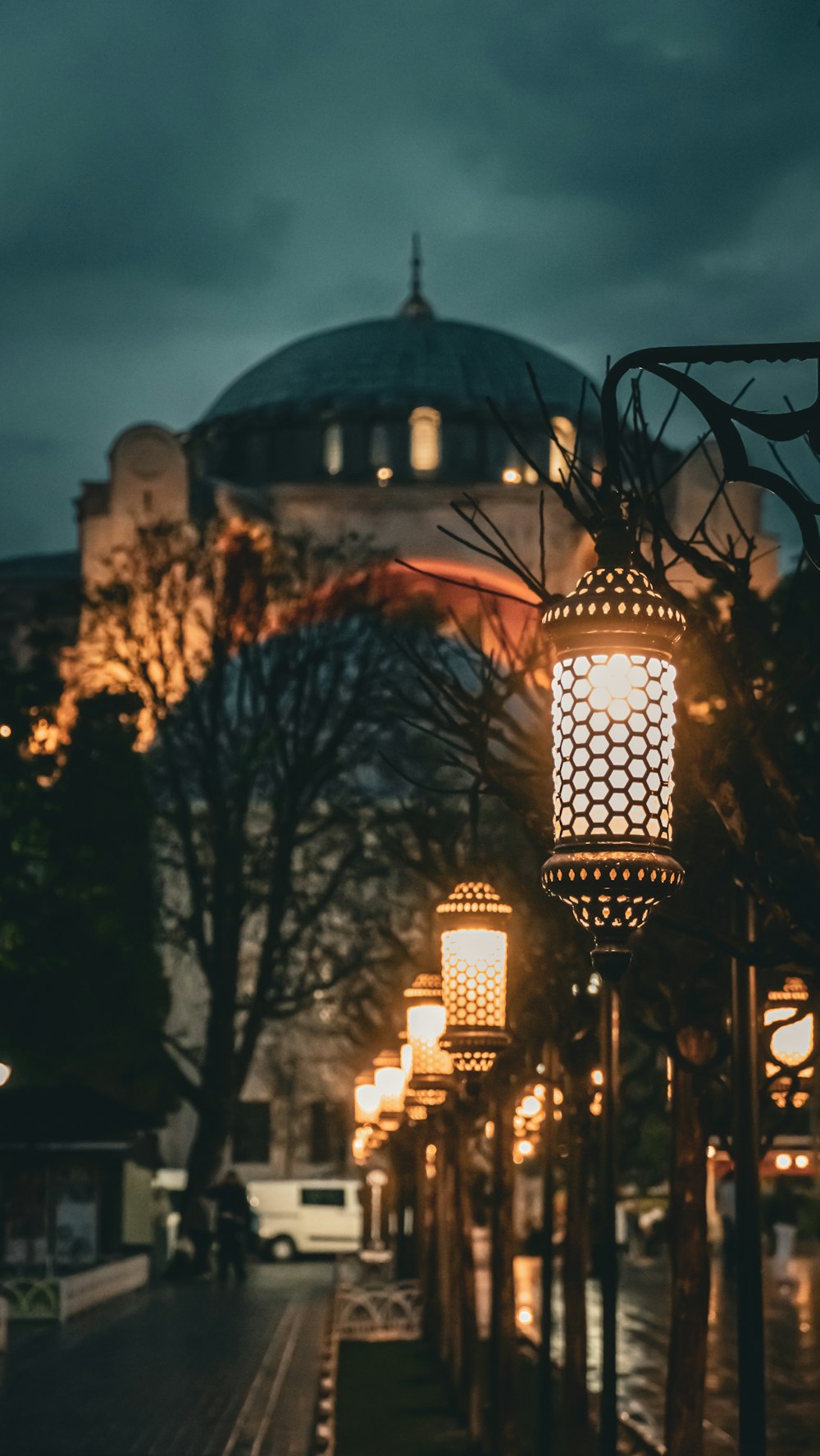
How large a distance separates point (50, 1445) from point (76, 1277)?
1514 cm

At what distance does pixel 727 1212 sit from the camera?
50312 millimetres

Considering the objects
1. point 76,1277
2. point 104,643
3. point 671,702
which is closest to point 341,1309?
point 76,1277

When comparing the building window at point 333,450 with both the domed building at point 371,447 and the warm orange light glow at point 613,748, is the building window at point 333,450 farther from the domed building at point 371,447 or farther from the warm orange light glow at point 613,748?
the warm orange light glow at point 613,748

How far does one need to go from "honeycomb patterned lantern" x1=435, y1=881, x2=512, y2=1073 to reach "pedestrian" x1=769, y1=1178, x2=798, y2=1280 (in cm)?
3127

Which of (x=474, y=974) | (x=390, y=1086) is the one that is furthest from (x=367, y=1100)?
(x=474, y=974)

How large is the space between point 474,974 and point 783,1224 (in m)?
36.1

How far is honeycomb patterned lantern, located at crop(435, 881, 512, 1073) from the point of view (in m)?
10.7

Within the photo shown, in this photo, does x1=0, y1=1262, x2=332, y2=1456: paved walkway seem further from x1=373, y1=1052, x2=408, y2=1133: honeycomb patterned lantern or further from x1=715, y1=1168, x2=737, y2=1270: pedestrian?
x1=715, y1=1168, x2=737, y2=1270: pedestrian

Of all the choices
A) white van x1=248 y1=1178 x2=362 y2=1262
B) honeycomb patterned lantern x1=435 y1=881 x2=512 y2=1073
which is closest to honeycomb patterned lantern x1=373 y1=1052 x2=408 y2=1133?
honeycomb patterned lantern x1=435 y1=881 x2=512 y2=1073

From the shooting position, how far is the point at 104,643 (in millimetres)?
41750

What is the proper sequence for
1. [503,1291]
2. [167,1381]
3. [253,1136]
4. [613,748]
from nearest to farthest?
[613,748], [503,1291], [167,1381], [253,1136]

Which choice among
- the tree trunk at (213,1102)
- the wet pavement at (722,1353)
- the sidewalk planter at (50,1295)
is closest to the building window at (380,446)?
the wet pavement at (722,1353)

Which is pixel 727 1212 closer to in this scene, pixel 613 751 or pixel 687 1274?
pixel 687 1274

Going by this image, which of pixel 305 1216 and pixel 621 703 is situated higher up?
pixel 621 703
